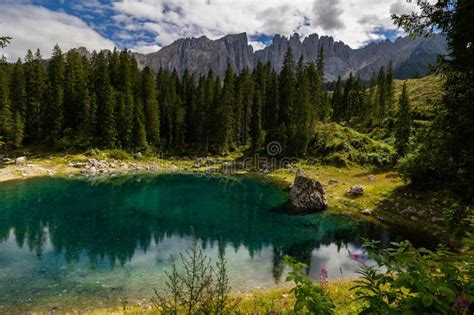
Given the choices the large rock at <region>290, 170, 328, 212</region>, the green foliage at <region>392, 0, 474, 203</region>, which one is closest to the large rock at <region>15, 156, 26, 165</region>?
the large rock at <region>290, 170, 328, 212</region>

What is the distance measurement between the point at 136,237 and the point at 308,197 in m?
18.5

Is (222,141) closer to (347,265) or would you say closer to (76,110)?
(76,110)

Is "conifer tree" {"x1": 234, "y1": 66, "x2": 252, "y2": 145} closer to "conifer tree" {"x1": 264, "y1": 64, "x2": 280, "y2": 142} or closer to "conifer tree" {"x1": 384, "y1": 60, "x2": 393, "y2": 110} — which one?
"conifer tree" {"x1": 264, "y1": 64, "x2": 280, "y2": 142}

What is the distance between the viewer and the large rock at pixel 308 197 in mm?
35438

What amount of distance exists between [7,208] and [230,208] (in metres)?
23.2

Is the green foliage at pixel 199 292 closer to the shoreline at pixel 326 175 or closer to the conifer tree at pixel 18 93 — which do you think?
the shoreline at pixel 326 175

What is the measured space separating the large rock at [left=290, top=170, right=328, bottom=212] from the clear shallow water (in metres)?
1.71

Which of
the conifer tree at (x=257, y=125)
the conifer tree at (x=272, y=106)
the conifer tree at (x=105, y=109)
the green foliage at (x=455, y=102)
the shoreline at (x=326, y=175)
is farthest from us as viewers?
the conifer tree at (x=272, y=106)

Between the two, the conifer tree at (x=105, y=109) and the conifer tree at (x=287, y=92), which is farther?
the conifer tree at (x=287, y=92)

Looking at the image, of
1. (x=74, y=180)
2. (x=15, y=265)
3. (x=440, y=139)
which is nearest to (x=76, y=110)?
(x=74, y=180)

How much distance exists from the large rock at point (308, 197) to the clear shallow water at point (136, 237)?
1707mm

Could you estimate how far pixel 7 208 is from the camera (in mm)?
33438

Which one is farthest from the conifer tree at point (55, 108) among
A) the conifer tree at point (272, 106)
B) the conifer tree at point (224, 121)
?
the conifer tree at point (272, 106)

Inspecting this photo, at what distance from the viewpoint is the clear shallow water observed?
1802 centimetres
